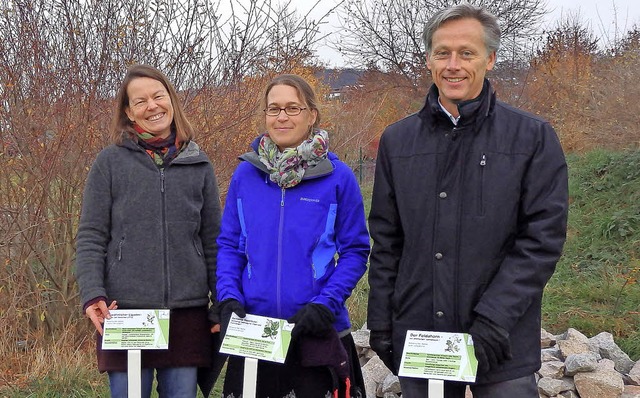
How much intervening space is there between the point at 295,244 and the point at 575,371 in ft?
7.73

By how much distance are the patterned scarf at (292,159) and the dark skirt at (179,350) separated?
0.73 m

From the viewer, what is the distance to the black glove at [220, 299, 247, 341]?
2.43m

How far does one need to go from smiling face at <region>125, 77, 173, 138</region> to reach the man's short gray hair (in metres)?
1.21

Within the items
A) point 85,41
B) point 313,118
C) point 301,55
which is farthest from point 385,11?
point 313,118

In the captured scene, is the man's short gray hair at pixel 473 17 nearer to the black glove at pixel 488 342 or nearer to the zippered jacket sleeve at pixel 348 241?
the zippered jacket sleeve at pixel 348 241

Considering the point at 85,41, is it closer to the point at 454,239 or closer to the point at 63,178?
the point at 63,178

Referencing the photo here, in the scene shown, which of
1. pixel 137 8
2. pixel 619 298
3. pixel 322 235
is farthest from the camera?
pixel 619 298

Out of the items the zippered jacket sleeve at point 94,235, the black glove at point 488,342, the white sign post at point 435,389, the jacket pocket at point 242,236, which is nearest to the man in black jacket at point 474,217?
the black glove at point 488,342

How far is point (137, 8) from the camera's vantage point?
4.98m

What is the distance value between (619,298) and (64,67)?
495cm

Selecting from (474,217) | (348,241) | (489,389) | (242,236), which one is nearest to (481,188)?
(474,217)

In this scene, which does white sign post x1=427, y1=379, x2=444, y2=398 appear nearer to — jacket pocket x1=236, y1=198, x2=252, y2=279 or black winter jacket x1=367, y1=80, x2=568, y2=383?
black winter jacket x1=367, y1=80, x2=568, y2=383

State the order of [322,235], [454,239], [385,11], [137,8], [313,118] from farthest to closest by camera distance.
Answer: [385,11] < [137,8] < [313,118] < [322,235] < [454,239]

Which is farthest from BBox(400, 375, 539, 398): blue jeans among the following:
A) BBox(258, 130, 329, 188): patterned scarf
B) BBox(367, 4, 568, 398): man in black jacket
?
BBox(258, 130, 329, 188): patterned scarf
